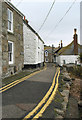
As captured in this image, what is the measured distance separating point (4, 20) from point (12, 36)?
1.61 meters

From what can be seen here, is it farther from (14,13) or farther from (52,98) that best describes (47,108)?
(14,13)

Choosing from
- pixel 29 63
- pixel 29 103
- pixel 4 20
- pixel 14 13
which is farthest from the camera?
pixel 29 63

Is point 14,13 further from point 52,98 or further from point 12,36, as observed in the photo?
point 52,98

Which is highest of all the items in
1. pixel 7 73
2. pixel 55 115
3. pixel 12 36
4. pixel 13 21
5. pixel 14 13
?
pixel 14 13

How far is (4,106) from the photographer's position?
3141 millimetres

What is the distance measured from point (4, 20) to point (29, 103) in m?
6.66

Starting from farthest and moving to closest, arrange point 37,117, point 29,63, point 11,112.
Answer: point 29,63 < point 11,112 < point 37,117

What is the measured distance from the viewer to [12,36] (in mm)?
8531

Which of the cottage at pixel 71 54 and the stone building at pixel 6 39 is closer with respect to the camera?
the stone building at pixel 6 39

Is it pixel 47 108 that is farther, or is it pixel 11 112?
pixel 47 108

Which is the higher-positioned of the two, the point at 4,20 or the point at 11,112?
the point at 4,20

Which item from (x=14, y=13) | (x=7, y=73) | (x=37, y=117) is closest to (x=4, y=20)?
(x=14, y=13)

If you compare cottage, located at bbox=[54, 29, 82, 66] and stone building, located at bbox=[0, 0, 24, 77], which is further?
cottage, located at bbox=[54, 29, 82, 66]

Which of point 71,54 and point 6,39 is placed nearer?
point 6,39
